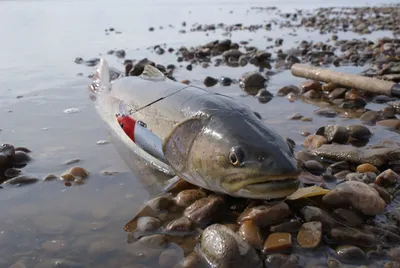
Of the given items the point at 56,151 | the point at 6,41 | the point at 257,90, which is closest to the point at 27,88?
the point at 56,151

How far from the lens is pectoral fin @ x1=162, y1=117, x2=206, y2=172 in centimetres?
353

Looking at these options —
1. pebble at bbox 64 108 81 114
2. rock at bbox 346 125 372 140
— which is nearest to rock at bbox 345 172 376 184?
rock at bbox 346 125 372 140

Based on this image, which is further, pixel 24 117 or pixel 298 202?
pixel 24 117

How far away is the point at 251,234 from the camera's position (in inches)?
115

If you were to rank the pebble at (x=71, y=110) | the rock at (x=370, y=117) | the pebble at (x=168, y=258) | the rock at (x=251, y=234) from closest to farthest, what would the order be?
the pebble at (x=168, y=258) → the rock at (x=251, y=234) → the rock at (x=370, y=117) → the pebble at (x=71, y=110)

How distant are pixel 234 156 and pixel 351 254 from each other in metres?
1.06

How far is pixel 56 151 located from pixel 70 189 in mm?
1091

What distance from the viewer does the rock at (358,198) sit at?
319 centimetres

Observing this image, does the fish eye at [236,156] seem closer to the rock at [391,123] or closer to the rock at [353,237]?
the rock at [353,237]

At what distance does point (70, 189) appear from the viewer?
3.94 m

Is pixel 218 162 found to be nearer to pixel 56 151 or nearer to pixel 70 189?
pixel 70 189

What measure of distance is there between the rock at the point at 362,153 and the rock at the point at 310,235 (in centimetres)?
149

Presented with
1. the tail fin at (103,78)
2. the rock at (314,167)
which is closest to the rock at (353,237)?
the rock at (314,167)

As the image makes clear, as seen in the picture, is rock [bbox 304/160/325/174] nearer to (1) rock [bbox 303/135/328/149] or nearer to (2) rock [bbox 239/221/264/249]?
(1) rock [bbox 303/135/328/149]
